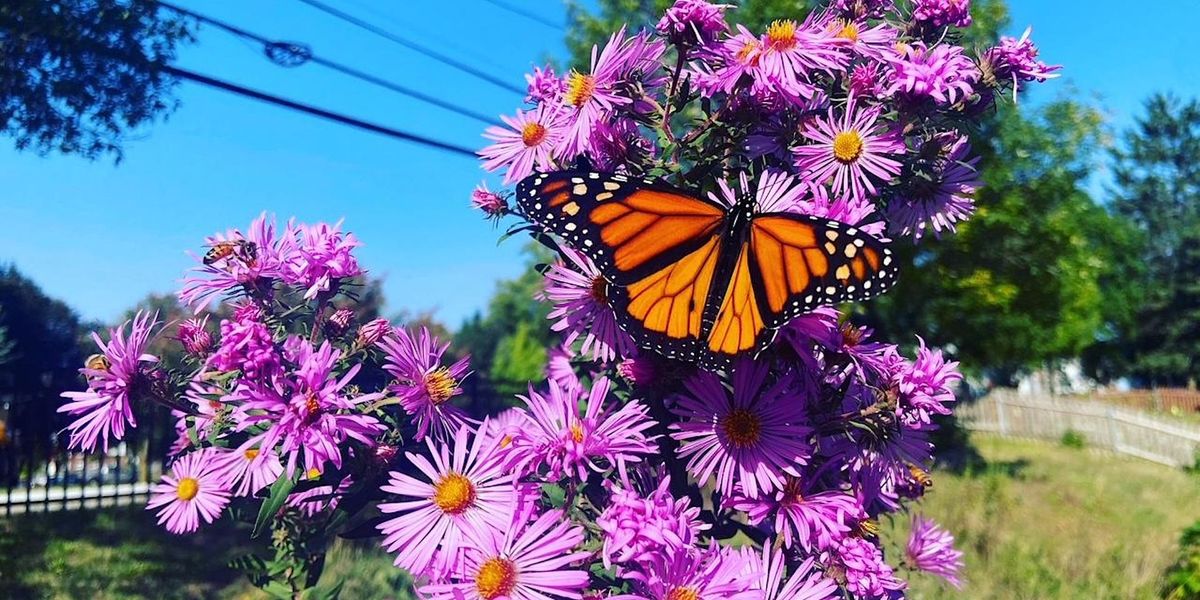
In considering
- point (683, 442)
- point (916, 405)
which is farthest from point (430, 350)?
point (916, 405)

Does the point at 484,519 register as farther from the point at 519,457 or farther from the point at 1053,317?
the point at 1053,317

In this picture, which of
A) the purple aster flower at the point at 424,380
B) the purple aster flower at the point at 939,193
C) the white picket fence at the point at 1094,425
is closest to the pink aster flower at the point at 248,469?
the purple aster flower at the point at 424,380

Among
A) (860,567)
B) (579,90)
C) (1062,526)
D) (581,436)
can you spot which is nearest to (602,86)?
(579,90)

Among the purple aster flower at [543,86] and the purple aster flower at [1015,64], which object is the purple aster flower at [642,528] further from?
the purple aster flower at [1015,64]

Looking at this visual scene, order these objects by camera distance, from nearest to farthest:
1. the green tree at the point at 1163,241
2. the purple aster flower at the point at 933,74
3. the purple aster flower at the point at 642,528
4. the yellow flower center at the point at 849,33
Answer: the purple aster flower at the point at 642,528
the purple aster flower at the point at 933,74
the yellow flower center at the point at 849,33
the green tree at the point at 1163,241

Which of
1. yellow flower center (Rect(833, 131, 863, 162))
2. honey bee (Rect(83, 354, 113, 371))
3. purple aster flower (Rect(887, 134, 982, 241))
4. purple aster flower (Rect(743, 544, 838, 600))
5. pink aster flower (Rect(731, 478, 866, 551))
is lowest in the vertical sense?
purple aster flower (Rect(743, 544, 838, 600))

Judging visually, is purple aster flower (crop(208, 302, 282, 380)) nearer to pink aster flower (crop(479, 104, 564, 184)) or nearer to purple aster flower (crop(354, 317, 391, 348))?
purple aster flower (crop(354, 317, 391, 348))

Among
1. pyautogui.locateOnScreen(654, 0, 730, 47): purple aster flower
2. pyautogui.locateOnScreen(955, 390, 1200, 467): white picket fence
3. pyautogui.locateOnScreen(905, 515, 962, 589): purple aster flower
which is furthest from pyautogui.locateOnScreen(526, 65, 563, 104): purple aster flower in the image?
pyautogui.locateOnScreen(955, 390, 1200, 467): white picket fence

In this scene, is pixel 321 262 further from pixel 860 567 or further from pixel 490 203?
pixel 860 567
